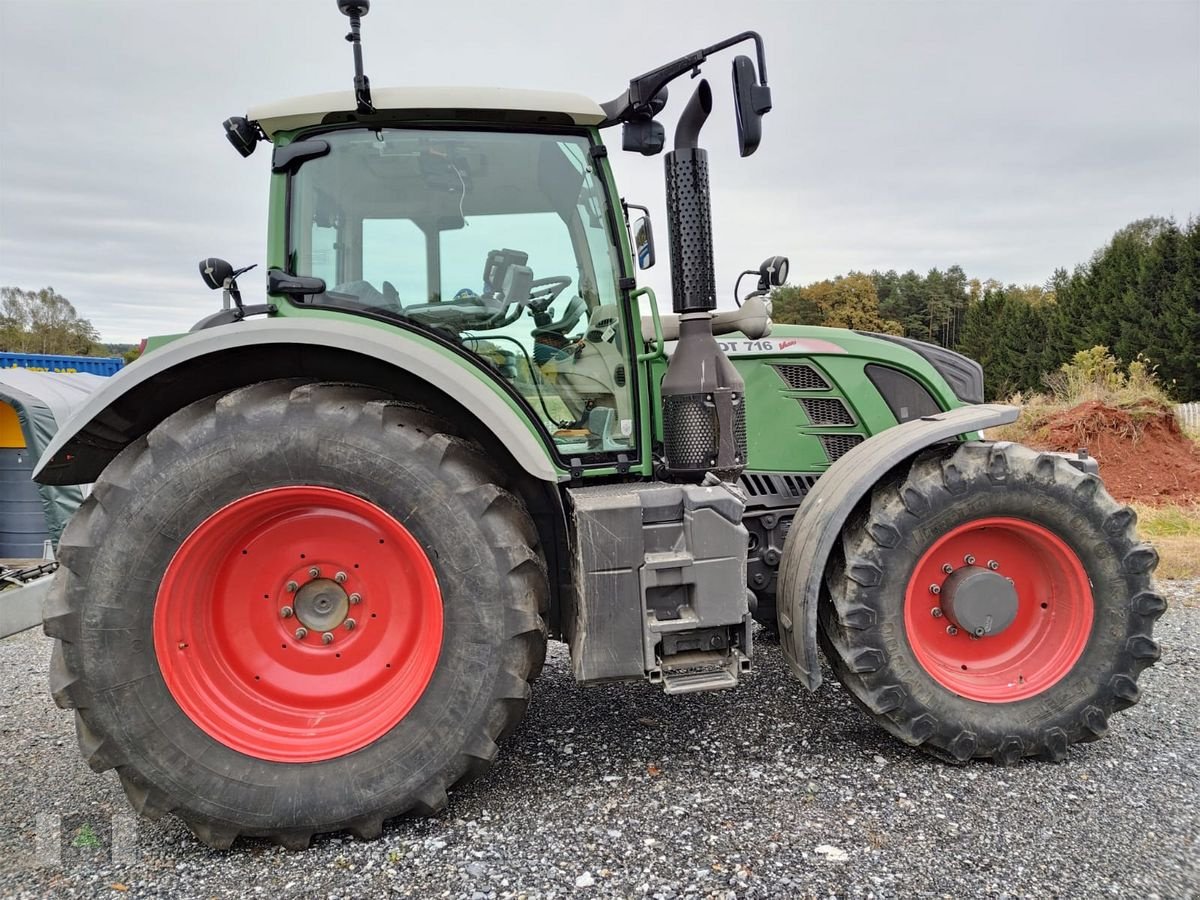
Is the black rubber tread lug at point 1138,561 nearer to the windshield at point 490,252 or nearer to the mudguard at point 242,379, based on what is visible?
the windshield at point 490,252

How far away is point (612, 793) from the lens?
264 cm

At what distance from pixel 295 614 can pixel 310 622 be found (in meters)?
0.06

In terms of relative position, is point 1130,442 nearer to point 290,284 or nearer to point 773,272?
point 773,272

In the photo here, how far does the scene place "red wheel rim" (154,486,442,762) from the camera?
2439 mm

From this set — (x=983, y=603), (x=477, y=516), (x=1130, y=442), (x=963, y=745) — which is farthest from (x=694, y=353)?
(x=1130, y=442)

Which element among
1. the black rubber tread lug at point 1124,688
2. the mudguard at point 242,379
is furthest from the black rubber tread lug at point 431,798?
the black rubber tread lug at point 1124,688

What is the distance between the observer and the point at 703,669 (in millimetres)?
2650

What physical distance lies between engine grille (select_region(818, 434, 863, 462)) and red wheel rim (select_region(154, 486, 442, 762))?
75.2 inches

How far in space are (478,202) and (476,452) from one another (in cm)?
96

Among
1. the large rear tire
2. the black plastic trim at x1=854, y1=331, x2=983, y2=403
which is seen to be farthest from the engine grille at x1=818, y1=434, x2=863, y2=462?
the large rear tire

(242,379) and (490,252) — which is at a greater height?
(490,252)

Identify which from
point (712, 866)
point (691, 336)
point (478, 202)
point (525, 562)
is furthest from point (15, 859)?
point (691, 336)

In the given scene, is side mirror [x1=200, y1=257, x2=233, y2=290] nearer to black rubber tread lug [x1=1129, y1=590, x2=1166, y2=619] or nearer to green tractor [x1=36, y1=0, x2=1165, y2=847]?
green tractor [x1=36, y1=0, x2=1165, y2=847]

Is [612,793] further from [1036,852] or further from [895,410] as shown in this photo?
[895,410]
